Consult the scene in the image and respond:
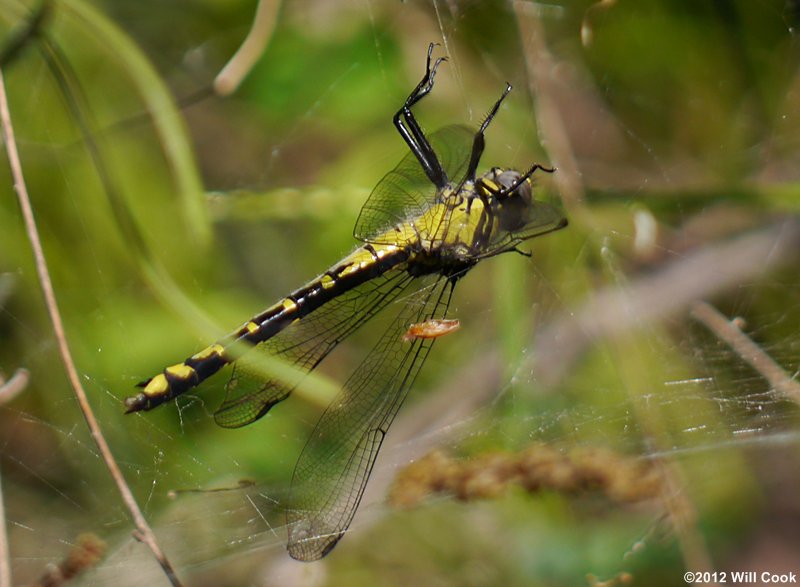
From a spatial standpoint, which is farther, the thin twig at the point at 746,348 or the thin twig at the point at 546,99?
the thin twig at the point at 546,99

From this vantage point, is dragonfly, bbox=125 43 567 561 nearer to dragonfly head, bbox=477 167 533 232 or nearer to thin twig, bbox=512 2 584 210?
dragonfly head, bbox=477 167 533 232

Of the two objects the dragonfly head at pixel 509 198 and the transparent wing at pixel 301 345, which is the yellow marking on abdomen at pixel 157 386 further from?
the dragonfly head at pixel 509 198

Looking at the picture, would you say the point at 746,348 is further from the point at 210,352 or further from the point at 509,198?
the point at 210,352

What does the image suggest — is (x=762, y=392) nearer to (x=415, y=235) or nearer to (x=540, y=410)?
(x=540, y=410)

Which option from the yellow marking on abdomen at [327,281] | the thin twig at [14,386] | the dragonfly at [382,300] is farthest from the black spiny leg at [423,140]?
the thin twig at [14,386]

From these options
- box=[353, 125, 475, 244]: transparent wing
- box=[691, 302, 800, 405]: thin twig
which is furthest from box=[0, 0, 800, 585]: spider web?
box=[353, 125, 475, 244]: transparent wing

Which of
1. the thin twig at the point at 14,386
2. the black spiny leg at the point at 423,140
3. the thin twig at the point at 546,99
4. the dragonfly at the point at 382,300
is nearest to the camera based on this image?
the thin twig at the point at 14,386

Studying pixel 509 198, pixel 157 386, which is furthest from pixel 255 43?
pixel 157 386
